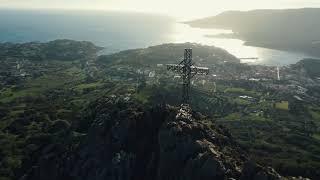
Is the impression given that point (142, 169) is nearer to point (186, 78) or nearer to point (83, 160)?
point (83, 160)

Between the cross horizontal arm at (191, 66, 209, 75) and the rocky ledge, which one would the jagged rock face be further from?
the cross horizontal arm at (191, 66, 209, 75)

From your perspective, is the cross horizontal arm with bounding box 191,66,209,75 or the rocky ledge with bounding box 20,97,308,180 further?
the cross horizontal arm with bounding box 191,66,209,75

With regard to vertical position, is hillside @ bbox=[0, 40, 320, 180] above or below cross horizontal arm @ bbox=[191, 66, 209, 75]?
below

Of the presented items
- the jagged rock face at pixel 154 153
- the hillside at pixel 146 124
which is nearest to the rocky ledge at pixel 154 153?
the jagged rock face at pixel 154 153

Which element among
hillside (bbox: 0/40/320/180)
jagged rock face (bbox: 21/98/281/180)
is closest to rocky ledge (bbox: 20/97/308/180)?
jagged rock face (bbox: 21/98/281/180)

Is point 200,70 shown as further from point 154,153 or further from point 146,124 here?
point 154,153

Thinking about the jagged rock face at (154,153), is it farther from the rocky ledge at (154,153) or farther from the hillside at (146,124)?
the hillside at (146,124)

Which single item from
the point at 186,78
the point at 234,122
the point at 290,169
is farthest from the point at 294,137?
the point at 186,78

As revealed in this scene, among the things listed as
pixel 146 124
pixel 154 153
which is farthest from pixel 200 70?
pixel 154 153
